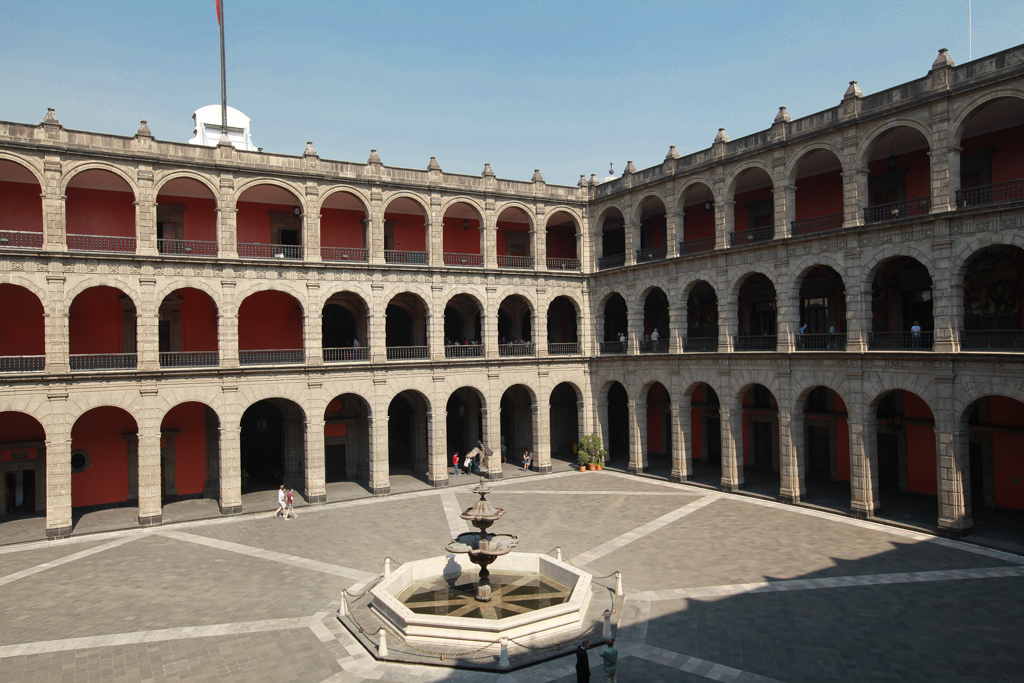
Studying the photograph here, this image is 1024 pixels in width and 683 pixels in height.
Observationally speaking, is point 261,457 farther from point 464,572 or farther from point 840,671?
point 840,671

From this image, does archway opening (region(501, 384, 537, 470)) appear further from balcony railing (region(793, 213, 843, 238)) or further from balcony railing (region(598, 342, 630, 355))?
balcony railing (region(793, 213, 843, 238))

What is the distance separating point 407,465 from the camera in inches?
1384

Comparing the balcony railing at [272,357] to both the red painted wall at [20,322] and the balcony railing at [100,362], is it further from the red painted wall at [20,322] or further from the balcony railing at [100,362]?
the red painted wall at [20,322]

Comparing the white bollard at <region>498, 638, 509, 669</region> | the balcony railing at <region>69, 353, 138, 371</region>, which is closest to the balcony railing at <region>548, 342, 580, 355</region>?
the balcony railing at <region>69, 353, 138, 371</region>

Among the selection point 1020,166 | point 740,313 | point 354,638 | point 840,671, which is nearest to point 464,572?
point 354,638

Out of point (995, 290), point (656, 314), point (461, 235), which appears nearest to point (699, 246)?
point (656, 314)

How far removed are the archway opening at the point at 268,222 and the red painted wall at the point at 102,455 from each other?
9.07 metres

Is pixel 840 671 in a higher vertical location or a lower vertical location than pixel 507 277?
lower

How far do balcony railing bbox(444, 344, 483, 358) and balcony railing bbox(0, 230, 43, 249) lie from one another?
1734 centimetres

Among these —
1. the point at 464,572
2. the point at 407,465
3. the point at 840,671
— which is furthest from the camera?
the point at 407,465

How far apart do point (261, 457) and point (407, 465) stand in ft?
25.1

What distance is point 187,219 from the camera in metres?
28.5

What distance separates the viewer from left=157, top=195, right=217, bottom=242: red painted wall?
93.4 feet

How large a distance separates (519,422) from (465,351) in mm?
6057
